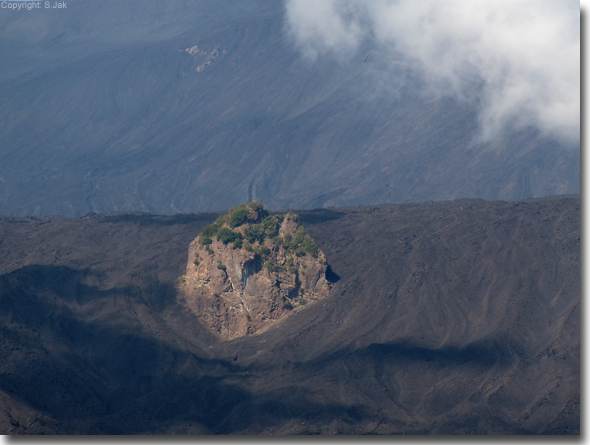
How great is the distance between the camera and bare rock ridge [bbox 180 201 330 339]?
53.7 meters

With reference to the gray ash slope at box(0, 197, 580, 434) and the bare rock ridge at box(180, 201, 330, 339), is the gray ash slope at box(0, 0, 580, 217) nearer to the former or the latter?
the gray ash slope at box(0, 197, 580, 434)

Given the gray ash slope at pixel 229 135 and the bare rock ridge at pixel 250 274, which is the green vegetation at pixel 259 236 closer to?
the bare rock ridge at pixel 250 274

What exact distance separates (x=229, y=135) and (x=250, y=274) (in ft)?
351

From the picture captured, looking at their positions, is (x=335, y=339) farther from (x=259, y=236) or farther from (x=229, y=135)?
(x=229, y=135)

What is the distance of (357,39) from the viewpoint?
169 m

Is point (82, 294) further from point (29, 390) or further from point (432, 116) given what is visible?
point (432, 116)

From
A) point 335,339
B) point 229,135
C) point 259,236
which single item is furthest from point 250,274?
point 229,135

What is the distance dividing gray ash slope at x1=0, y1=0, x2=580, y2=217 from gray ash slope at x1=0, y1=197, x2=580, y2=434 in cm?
6738

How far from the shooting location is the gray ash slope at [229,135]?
449 ft

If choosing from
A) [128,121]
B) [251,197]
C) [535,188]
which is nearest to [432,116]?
[535,188]

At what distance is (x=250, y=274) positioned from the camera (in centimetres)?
5381

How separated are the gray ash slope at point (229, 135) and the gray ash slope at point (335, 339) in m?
67.4

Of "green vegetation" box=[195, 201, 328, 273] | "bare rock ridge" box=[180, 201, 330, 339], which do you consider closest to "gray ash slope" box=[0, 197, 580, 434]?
"bare rock ridge" box=[180, 201, 330, 339]

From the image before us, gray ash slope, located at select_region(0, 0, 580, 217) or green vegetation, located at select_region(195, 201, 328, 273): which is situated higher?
gray ash slope, located at select_region(0, 0, 580, 217)
